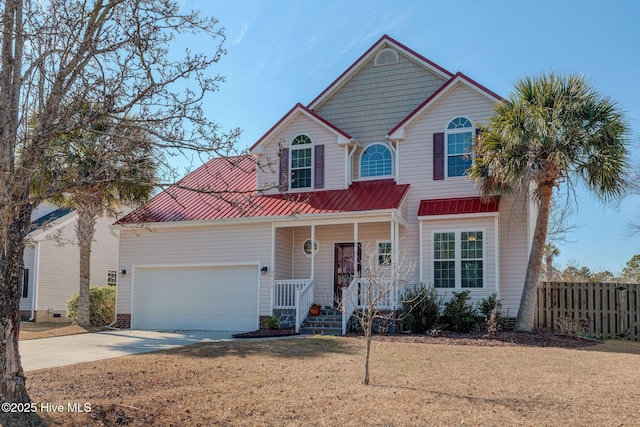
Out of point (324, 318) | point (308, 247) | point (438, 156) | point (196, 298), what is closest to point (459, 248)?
point (438, 156)

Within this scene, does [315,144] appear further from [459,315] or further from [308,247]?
[459,315]

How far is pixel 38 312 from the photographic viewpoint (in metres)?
24.8

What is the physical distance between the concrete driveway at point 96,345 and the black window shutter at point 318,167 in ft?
19.2

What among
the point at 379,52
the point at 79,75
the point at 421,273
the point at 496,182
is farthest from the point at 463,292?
the point at 79,75

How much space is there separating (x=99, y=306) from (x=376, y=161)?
36.9 ft

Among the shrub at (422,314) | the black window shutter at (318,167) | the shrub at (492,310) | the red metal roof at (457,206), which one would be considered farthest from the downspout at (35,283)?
the shrub at (492,310)

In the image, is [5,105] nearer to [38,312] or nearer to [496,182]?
[496,182]

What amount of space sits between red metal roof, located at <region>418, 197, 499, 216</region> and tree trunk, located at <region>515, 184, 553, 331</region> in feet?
4.74

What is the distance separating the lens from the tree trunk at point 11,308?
625 centimetres

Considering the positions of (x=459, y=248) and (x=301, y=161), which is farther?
(x=301, y=161)

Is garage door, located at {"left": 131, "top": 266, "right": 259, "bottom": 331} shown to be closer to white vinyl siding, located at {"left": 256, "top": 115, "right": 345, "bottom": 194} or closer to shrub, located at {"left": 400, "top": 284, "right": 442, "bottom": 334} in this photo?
white vinyl siding, located at {"left": 256, "top": 115, "right": 345, "bottom": 194}

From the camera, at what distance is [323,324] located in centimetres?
1689

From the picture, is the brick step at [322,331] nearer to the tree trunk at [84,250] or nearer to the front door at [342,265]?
the front door at [342,265]

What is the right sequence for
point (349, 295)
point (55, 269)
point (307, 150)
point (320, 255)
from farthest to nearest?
point (55, 269), point (307, 150), point (320, 255), point (349, 295)
